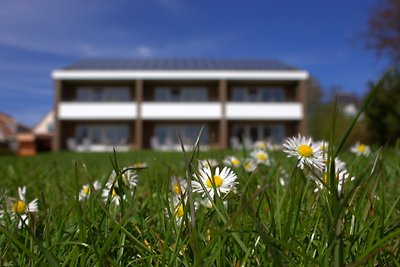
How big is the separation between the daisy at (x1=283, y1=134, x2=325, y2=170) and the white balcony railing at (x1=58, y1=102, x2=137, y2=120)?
2364 centimetres

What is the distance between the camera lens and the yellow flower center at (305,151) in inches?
37.2

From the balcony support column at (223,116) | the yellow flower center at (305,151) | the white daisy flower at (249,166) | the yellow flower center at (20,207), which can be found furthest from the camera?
the balcony support column at (223,116)

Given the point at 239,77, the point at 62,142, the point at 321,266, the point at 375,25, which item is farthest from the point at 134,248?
the point at 62,142

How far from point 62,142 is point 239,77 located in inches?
468

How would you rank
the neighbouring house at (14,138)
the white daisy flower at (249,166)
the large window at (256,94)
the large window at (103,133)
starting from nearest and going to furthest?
the white daisy flower at (249,166)
the neighbouring house at (14,138)
the large window at (103,133)
the large window at (256,94)

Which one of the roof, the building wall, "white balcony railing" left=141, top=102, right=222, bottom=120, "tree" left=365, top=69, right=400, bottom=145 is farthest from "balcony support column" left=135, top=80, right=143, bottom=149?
"tree" left=365, top=69, right=400, bottom=145

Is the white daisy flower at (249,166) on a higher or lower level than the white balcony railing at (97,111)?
higher

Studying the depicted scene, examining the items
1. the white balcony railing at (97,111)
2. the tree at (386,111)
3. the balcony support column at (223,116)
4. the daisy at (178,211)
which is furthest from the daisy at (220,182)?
the white balcony railing at (97,111)

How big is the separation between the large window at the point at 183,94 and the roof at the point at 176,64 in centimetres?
152

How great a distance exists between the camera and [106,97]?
26.2m

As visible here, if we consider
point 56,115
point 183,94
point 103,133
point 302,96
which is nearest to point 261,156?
point 302,96

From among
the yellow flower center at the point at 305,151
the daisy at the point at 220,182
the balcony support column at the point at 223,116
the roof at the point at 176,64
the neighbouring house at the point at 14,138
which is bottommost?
the neighbouring house at the point at 14,138

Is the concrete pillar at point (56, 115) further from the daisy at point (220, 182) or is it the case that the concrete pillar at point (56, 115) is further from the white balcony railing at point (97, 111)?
the daisy at point (220, 182)

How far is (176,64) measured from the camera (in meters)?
27.1
